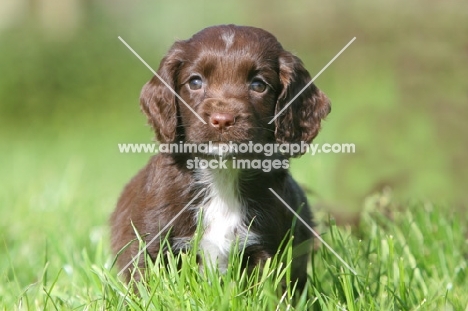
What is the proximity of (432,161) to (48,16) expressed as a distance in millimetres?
11347

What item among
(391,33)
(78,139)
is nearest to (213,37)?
(391,33)

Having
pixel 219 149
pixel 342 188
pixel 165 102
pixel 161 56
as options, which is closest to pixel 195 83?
pixel 165 102

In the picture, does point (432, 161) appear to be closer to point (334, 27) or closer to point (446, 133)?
point (446, 133)

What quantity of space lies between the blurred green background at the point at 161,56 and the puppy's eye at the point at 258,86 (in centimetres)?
186

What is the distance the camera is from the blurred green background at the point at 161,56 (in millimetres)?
5723

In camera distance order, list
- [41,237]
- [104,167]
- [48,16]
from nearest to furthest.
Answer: [41,237] → [104,167] → [48,16]

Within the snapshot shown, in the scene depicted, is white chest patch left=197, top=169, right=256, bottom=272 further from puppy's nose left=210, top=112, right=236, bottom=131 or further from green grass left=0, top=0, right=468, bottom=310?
puppy's nose left=210, top=112, right=236, bottom=131

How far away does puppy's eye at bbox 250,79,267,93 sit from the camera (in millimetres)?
3775

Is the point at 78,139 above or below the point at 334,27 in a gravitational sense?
below

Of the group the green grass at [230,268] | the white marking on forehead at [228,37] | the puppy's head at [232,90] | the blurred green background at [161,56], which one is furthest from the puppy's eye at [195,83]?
the blurred green background at [161,56]

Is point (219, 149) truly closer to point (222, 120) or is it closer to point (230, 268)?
point (222, 120)

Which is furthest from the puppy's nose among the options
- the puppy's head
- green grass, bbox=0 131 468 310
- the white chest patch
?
green grass, bbox=0 131 468 310

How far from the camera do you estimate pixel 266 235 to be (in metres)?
3.74

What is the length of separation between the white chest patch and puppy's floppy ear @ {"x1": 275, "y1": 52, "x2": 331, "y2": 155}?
1.19ft
